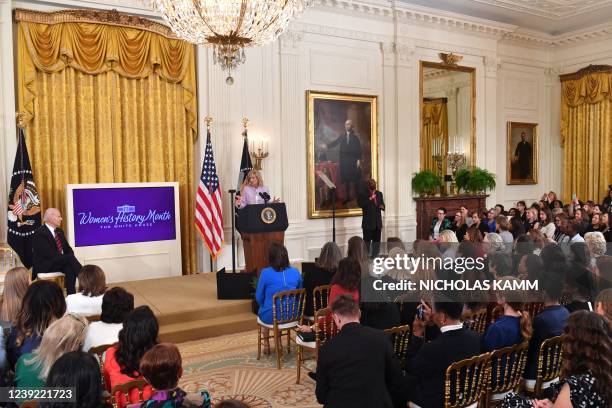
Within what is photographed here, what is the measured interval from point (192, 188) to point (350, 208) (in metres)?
3.31

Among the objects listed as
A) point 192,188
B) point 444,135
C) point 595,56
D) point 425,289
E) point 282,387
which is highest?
point 595,56

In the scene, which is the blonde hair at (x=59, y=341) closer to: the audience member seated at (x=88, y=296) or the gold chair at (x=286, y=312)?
the audience member seated at (x=88, y=296)

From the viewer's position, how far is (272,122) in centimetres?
962

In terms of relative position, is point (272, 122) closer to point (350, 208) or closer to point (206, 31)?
point (350, 208)

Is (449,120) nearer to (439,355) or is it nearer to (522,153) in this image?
(522,153)

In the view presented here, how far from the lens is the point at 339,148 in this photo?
1056 centimetres

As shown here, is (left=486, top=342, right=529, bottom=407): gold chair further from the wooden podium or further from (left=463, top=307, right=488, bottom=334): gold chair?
the wooden podium

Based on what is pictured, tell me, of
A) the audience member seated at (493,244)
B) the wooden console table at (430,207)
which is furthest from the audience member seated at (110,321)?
the wooden console table at (430,207)

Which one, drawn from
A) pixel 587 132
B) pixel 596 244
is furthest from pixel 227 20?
pixel 587 132

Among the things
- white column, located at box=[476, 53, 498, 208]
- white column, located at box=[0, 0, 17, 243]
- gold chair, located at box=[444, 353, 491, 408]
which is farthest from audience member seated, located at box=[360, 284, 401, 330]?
white column, located at box=[476, 53, 498, 208]

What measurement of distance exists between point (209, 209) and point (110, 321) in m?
4.88

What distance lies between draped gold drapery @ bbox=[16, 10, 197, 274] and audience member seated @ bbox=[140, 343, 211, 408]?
20.5ft

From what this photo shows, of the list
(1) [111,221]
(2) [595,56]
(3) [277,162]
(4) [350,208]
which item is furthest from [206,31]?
(2) [595,56]

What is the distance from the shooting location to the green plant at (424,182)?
1116 centimetres
